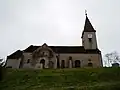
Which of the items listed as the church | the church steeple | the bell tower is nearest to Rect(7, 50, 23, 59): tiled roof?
the church

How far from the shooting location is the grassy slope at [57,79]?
25.6 m

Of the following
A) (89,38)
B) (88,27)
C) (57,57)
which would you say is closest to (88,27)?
(88,27)

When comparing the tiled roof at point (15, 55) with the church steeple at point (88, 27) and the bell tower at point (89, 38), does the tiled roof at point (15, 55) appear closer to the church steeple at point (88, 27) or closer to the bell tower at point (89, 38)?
the bell tower at point (89, 38)

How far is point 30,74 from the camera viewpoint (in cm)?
3225

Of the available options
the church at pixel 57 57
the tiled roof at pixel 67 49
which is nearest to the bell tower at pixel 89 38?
the church at pixel 57 57

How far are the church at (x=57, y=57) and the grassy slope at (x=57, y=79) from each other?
11.1 metres

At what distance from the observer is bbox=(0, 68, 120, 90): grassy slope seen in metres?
25.6

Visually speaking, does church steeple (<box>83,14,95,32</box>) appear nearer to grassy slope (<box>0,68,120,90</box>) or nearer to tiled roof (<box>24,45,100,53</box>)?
tiled roof (<box>24,45,100,53</box>)

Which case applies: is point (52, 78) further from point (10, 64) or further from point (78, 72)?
point (10, 64)

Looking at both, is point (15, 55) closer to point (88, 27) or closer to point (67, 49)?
point (67, 49)

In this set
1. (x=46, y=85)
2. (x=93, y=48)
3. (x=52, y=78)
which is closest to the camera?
(x=46, y=85)

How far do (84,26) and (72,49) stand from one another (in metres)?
9.28

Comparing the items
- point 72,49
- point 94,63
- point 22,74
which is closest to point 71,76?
point 22,74

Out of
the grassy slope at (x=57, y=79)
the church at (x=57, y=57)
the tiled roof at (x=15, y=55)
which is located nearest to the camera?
the grassy slope at (x=57, y=79)
